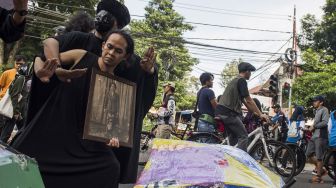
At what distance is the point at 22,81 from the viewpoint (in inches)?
279

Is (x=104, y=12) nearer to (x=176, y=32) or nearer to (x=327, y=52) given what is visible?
(x=327, y=52)

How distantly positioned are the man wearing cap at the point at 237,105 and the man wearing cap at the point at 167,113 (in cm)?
245

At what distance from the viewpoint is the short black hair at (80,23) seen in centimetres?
324

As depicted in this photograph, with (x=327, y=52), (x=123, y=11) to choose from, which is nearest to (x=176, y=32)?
(x=327, y=52)

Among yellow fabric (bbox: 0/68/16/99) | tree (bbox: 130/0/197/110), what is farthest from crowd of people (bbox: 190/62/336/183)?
tree (bbox: 130/0/197/110)

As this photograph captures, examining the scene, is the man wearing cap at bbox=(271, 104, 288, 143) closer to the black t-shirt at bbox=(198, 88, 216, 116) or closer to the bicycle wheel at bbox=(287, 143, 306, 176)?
the bicycle wheel at bbox=(287, 143, 306, 176)

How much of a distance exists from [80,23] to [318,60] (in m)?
20.7

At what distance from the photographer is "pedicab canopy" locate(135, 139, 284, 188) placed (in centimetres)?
229

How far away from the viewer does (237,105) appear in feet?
23.2

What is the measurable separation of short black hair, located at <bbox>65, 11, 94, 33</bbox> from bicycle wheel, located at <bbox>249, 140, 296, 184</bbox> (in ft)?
15.2

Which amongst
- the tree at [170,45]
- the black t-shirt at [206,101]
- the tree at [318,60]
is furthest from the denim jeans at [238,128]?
the tree at [170,45]

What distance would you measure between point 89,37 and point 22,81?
4.48 m

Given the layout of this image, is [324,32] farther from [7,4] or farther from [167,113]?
[7,4]

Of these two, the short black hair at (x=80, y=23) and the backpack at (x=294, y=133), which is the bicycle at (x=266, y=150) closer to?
the backpack at (x=294, y=133)
